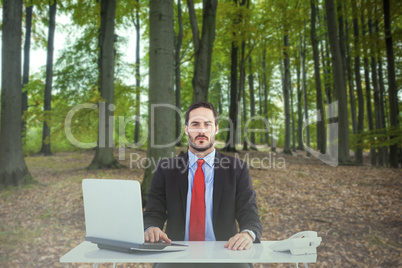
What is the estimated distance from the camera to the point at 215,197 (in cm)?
207

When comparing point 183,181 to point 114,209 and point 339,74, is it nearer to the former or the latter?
point 114,209

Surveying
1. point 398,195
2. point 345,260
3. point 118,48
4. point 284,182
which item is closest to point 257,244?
point 345,260

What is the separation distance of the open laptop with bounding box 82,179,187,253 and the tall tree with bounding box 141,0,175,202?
3458 mm

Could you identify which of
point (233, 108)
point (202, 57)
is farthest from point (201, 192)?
point (233, 108)

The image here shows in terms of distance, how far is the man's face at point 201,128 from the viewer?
207cm

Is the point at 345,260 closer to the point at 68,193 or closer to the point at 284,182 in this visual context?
the point at 284,182

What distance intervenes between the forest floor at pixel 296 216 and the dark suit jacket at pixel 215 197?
2.14m

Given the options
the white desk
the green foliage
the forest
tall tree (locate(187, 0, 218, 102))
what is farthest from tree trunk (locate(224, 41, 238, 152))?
the white desk

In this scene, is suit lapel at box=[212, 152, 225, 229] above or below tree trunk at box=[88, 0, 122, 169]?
below

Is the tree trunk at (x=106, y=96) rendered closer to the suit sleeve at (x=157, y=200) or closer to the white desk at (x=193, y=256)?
the suit sleeve at (x=157, y=200)

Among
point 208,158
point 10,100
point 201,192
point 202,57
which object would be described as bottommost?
point 201,192

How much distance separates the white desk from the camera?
4.55 feet

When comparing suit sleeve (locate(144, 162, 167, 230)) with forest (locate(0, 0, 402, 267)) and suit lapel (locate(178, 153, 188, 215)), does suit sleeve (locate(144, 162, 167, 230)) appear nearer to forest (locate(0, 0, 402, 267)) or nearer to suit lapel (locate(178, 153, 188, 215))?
suit lapel (locate(178, 153, 188, 215))

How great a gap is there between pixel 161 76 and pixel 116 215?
3.80 meters
